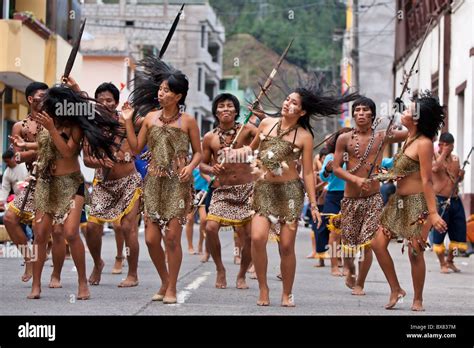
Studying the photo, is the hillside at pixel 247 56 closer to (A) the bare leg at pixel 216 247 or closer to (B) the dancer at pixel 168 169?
(A) the bare leg at pixel 216 247

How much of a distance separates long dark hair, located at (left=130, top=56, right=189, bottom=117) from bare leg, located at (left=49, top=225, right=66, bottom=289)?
1387 mm

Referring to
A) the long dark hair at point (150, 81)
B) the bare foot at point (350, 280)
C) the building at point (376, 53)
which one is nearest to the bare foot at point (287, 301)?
the long dark hair at point (150, 81)

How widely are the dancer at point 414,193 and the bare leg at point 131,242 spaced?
3087 millimetres

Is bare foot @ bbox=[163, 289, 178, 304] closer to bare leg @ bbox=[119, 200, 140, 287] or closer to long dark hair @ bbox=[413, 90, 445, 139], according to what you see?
bare leg @ bbox=[119, 200, 140, 287]

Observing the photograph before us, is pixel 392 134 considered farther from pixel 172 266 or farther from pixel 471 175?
pixel 471 175

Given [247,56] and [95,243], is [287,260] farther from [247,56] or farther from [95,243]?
[247,56]

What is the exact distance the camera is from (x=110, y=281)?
1388 centimetres

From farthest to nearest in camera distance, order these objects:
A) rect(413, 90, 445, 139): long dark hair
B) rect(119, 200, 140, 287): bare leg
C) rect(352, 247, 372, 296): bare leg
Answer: rect(119, 200, 140, 287): bare leg
rect(352, 247, 372, 296): bare leg
rect(413, 90, 445, 139): long dark hair

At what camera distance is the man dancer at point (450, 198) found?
17.4 m

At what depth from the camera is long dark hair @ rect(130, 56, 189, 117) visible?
38.2 feet

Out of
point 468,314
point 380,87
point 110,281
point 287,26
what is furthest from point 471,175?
point 287,26

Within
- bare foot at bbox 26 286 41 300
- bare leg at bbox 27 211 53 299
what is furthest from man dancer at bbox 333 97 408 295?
bare foot at bbox 26 286 41 300

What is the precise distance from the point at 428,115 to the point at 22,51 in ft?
57.1

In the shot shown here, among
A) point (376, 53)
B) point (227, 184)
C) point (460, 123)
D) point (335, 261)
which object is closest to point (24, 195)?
point (227, 184)
